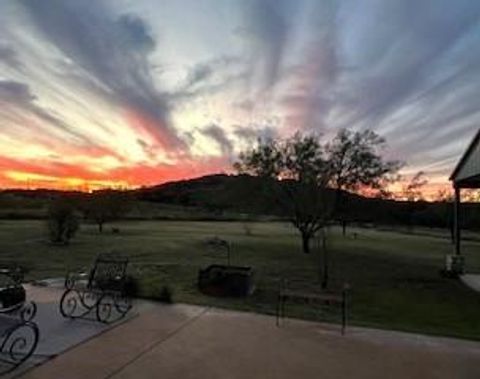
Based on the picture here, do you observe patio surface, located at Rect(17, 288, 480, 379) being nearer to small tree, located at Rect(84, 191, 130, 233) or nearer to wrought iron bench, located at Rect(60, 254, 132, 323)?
wrought iron bench, located at Rect(60, 254, 132, 323)

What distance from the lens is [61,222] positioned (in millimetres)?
27219

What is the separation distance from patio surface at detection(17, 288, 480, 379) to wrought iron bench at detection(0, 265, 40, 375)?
0.90ft

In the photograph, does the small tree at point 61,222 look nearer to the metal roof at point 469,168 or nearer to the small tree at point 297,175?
the small tree at point 297,175

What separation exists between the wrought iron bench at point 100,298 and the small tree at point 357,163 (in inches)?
768

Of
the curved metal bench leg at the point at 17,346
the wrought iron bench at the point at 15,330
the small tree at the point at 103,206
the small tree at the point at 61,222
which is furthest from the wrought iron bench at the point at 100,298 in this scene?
the small tree at the point at 103,206

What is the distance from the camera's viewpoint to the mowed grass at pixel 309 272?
37.0ft

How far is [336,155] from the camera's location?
1103 inches

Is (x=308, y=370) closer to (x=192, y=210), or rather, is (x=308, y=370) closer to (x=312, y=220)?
(x=312, y=220)

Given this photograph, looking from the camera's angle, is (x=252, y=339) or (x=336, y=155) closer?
(x=252, y=339)

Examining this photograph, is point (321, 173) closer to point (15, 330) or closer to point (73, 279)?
point (73, 279)

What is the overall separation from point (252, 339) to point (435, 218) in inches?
2054

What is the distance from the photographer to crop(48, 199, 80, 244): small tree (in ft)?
88.2

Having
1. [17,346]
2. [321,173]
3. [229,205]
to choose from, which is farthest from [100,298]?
[229,205]

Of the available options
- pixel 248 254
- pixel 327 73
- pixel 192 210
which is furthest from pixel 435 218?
pixel 327 73
